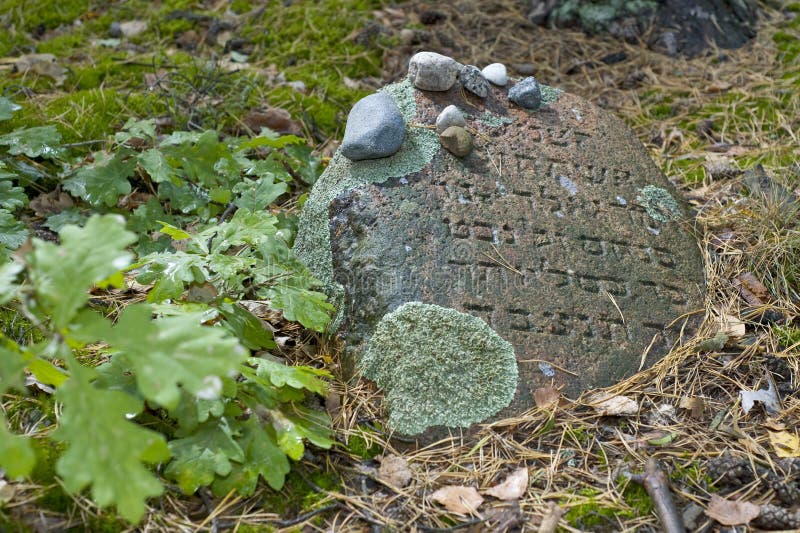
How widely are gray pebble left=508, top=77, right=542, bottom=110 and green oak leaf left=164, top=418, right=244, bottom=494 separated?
1.94 meters

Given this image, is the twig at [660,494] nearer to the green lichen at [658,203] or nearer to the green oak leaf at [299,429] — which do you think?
the green oak leaf at [299,429]

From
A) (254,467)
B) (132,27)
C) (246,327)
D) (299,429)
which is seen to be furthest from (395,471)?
(132,27)

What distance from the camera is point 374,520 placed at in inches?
80.0

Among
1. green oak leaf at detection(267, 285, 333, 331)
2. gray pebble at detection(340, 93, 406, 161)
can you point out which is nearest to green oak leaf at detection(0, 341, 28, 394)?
green oak leaf at detection(267, 285, 333, 331)

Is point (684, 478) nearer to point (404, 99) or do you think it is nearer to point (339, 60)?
point (404, 99)

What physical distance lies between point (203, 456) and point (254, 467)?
141 mm

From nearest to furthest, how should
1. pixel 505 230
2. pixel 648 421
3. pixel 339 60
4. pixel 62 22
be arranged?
pixel 648 421
pixel 505 230
pixel 339 60
pixel 62 22

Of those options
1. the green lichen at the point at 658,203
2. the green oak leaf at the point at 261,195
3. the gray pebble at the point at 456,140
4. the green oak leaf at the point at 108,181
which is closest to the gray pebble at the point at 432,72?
the gray pebble at the point at 456,140

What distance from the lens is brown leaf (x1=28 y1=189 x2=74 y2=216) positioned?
10.5 feet

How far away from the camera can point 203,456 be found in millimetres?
1998

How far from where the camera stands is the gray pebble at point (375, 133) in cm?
283

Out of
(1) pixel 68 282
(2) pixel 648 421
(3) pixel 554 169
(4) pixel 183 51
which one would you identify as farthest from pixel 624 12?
(1) pixel 68 282

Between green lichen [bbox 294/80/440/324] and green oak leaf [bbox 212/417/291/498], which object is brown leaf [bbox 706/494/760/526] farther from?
green lichen [bbox 294/80/440/324]

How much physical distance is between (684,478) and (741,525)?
203 millimetres
